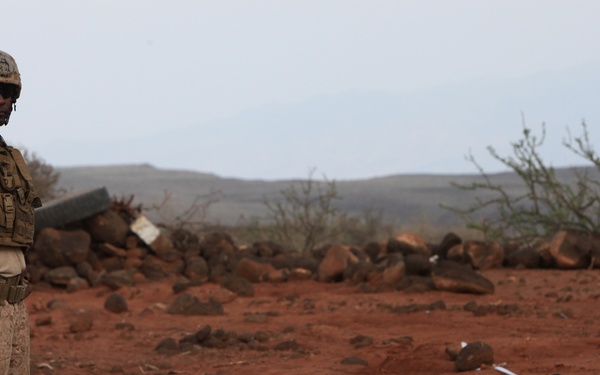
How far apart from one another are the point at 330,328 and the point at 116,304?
254 centimetres

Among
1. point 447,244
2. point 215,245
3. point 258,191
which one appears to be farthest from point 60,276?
point 258,191

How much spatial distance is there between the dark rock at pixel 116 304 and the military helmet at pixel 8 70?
232 inches

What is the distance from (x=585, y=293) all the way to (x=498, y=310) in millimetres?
1463

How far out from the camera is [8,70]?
4.20 m

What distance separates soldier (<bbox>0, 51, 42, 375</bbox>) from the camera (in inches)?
165

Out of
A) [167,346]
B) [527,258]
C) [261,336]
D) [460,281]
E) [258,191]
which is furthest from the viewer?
[258,191]

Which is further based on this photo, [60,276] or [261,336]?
[60,276]

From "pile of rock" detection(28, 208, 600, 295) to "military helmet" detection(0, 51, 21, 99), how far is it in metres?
6.65

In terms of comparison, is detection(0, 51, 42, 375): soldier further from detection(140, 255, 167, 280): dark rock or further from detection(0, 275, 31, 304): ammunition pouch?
detection(140, 255, 167, 280): dark rock

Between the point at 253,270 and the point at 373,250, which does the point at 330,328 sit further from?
the point at 373,250

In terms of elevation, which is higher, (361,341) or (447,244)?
(447,244)

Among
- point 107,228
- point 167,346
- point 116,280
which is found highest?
point 107,228

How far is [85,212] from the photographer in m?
12.0

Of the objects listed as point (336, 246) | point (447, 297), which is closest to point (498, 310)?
point (447, 297)
